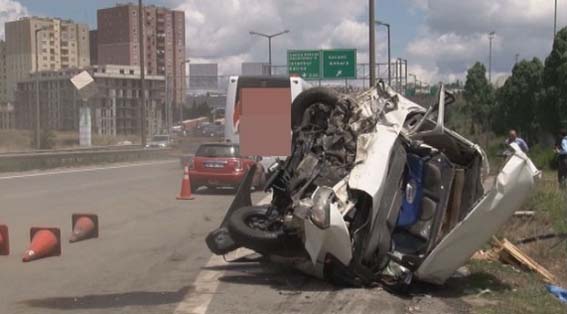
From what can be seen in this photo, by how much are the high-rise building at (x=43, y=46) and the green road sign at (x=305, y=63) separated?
44038 millimetres

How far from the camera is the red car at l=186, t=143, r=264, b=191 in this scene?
72.8 feet

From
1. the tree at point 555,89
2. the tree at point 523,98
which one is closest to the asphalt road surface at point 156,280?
the tree at point 555,89

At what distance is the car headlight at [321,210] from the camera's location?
7629mm

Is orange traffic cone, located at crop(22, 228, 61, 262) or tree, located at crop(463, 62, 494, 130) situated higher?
tree, located at crop(463, 62, 494, 130)

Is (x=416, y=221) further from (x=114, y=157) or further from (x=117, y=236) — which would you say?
(x=114, y=157)

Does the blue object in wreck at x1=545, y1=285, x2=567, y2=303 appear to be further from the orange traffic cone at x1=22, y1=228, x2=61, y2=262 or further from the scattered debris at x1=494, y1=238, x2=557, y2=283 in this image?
the orange traffic cone at x1=22, y1=228, x2=61, y2=262

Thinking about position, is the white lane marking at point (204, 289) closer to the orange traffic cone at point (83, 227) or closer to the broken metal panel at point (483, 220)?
the broken metal panel at point (483, 220)

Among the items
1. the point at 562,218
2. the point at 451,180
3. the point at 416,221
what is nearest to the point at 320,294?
the point at 416,221

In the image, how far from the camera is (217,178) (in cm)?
2225

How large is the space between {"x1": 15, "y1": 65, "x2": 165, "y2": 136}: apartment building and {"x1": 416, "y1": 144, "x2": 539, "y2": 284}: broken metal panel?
221ft

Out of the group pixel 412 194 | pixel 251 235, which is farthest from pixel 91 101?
pixel 412 194

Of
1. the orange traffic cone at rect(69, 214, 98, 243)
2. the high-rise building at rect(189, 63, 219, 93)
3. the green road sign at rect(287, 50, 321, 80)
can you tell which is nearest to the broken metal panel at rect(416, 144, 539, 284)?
the orange traffic cone at rect(69, 214, 98, 243)

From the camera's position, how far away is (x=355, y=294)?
311 inches

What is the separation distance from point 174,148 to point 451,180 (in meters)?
46.6
